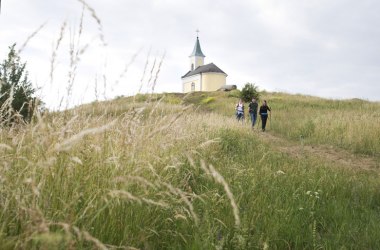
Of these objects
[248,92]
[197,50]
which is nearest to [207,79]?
[197,50]

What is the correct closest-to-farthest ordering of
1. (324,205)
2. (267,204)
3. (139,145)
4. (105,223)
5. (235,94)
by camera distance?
(105,223)
(139,145)
(267,204)
(324,205)
(235,94)

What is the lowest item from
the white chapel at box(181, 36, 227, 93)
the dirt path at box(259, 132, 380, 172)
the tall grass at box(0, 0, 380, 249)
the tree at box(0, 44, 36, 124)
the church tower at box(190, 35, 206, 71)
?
the dirt path at box(259, 132, 380, 172)

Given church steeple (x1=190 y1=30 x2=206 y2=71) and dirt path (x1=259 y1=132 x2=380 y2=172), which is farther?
church steeple (x1=190 y1=30 x2=206 y2=71)

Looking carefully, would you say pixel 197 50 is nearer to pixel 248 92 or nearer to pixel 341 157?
pixel 248 92

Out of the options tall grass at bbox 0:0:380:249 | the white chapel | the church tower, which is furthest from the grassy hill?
the church tower

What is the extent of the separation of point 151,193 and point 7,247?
1165 mm

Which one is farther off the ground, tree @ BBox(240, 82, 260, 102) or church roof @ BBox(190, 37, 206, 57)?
church roof @ BBox(190, 37, 206, 57)

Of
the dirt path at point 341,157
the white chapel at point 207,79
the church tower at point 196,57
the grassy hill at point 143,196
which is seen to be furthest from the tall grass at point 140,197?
the church tower at point 196,57

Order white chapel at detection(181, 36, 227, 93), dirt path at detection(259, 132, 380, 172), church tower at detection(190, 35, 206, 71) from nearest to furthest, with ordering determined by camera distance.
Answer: dirt path at detection(259, 132, 380, 172) < white chapel at detection(181, 36, 227, 93) < church tower at detection(190, 35, 206, 71)

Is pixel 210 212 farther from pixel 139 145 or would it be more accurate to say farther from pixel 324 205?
pixel 324 205

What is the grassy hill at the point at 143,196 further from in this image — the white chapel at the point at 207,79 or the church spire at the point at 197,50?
the church spire at the point at 197,50

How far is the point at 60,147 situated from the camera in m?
1.28

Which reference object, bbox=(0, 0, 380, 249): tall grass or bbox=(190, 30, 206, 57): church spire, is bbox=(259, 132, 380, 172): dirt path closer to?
bbox=(0, 0, 380, 249): tall grass

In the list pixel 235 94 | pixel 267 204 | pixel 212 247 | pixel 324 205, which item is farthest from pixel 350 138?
pixel 235 94
